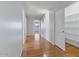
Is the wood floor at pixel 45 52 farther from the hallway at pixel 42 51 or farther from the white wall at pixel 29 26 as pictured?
the white wall at pixel 29 26

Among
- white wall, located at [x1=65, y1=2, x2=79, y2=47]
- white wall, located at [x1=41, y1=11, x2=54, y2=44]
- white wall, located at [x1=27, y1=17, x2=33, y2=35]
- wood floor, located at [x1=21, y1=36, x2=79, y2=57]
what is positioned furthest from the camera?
white wall, located at [x1=27, y1=17, x2=33, y2=35]

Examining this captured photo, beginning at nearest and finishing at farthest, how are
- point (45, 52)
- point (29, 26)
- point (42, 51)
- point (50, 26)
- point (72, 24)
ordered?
1. point (45, 52)
2. point (42, 51)
3. point (72, 24)
4. point (50, 26)
5. point (29, 26)

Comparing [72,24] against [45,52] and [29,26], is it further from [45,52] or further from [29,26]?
[29,26]

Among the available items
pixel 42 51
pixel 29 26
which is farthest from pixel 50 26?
pixel 29 26

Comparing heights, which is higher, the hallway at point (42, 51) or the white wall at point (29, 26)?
the white wall at point (29, 26)

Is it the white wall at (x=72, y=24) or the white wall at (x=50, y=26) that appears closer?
the white wall at (x=72, y=24)

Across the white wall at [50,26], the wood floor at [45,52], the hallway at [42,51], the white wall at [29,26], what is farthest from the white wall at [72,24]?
the white wall at [29,26]

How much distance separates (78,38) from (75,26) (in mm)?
840

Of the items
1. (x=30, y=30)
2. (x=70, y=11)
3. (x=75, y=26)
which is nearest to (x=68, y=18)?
(x=70, y=11)

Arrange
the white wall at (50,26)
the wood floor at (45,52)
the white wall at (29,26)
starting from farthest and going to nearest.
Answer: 1. the white wall at (29,26)
2. the white wall at (50,26)
3. the wood floor at (45,52)

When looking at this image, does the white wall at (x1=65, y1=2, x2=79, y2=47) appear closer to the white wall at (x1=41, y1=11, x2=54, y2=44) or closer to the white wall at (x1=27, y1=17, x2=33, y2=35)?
the white wall at (x1=41, y1=11, x2=54, y2=44)

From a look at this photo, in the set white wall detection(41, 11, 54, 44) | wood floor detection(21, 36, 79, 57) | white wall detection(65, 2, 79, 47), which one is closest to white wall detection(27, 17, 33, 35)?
white wall detection(41, 11, 54, 44)

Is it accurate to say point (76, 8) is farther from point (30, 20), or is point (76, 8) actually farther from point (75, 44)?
point (30, 20)

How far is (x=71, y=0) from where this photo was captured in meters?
5.35
